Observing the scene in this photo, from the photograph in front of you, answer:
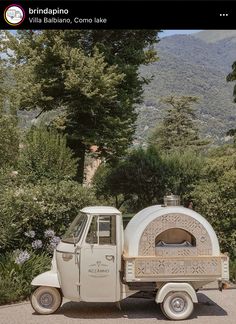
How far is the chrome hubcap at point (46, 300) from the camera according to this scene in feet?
31.2

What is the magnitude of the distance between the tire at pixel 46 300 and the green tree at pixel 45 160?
854 cm

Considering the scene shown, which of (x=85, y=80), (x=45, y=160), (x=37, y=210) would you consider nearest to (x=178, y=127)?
(x=85, y=80)

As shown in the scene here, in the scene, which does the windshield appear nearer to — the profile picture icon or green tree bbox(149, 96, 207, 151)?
the profile picture icon

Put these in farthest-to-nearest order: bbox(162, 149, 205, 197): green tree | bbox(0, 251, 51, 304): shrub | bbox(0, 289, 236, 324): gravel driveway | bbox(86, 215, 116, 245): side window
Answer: bbox(162, 149, 205, 197): green tree
bbox(0, 251, 51, 304): shrub
bbox(86, 215, 116, 245): side window
bbox(0, 289, 236, 324): gravel driveway

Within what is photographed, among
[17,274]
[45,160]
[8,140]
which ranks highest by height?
[8,140]

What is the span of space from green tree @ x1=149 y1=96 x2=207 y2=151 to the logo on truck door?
56792mm

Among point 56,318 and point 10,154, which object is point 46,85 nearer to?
point 10,154

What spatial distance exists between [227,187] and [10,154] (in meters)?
10.6

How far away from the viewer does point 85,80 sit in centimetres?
2492

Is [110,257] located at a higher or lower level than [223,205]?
lower

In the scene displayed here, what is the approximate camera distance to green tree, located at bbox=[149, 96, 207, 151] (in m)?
66.2

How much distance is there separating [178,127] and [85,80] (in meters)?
43.8

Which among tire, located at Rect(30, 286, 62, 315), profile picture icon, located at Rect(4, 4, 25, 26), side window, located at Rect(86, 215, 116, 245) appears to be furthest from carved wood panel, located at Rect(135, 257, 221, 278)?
profile picture icon, located at Rect(4, 4, 25, 26)

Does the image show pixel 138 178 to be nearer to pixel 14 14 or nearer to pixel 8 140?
pixel 8 140
